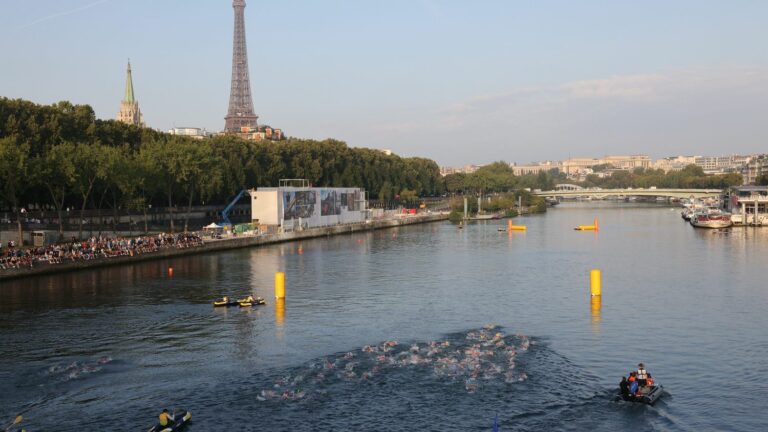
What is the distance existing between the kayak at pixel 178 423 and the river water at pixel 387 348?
2.18ft

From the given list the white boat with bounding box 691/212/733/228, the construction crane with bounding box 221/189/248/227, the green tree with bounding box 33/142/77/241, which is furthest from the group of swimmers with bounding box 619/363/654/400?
the white boat with bounding box 691/212/733/228

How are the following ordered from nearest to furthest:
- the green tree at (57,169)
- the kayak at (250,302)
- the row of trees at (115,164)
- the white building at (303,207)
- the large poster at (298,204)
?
the kayak at (250,302)
the green tree at (57,169)
the row of trees at (115,164)
the white building at (303,207)
the large poster at (298,204)

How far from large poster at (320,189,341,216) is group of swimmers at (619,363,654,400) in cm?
8521

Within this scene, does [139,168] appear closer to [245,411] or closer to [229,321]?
[229,321]

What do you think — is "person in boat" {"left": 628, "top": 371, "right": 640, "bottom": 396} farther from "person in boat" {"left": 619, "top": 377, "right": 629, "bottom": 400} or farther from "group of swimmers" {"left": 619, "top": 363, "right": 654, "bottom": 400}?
"person in boat" {"left": 619, "top": 377, "right": 629, "bottom": 400}

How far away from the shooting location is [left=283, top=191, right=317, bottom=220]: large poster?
330 feet

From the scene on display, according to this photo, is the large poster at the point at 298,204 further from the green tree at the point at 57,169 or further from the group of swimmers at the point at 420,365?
the group of swimmers at the point at 420,365

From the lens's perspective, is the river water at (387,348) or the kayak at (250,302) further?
the kayak at (250,302)

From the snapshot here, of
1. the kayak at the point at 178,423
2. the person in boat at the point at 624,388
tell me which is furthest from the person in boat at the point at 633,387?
the kayak at the point at 178,423

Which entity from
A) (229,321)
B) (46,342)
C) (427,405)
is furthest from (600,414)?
(46,342)

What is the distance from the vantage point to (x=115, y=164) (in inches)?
3014

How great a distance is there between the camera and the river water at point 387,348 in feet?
87.7

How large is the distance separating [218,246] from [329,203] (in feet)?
115

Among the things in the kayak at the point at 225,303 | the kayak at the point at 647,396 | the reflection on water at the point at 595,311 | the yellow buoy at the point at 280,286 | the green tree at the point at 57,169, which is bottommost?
the kayak at the point at 647,396
